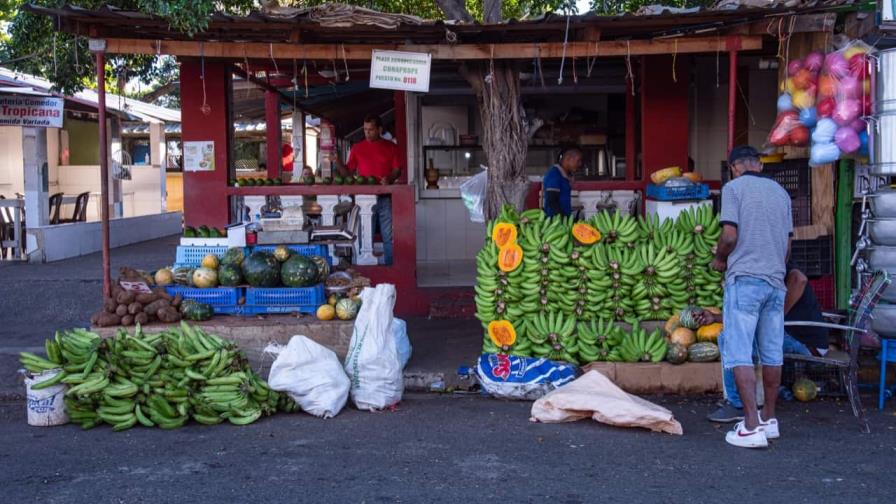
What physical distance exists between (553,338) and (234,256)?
297cm

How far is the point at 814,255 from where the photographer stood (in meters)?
8.13

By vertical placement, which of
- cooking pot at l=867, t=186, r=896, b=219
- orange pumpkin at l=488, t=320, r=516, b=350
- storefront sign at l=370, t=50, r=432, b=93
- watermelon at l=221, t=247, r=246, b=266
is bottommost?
orange pumpkin at l=488, t=320, r=516, b=350

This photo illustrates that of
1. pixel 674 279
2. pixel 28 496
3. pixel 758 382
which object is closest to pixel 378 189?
pixel 674 279

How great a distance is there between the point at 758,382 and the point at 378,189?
15.5ft

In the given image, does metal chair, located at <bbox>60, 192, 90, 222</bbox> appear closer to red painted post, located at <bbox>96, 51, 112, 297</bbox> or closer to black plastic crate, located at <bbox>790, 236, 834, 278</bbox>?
red painted post, located at <bbox>96, 51, 112, 297</bbox>

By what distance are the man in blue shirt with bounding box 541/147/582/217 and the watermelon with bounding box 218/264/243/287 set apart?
294 centimetres

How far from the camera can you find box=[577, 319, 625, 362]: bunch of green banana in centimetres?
728

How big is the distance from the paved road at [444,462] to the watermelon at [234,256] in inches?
75.7

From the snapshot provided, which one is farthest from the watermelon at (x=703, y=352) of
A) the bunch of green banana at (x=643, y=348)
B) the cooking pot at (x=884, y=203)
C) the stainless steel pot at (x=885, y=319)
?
the cooking pot at (x=884, y=203)

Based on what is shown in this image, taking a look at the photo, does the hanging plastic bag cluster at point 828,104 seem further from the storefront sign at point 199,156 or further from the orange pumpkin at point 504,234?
the storefront sign at point 199,156

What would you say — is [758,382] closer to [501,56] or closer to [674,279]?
[674,279]

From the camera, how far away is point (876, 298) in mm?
6207

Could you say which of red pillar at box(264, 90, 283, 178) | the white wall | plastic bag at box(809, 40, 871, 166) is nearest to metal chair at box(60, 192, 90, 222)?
the white wall

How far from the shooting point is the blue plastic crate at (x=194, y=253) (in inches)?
333
